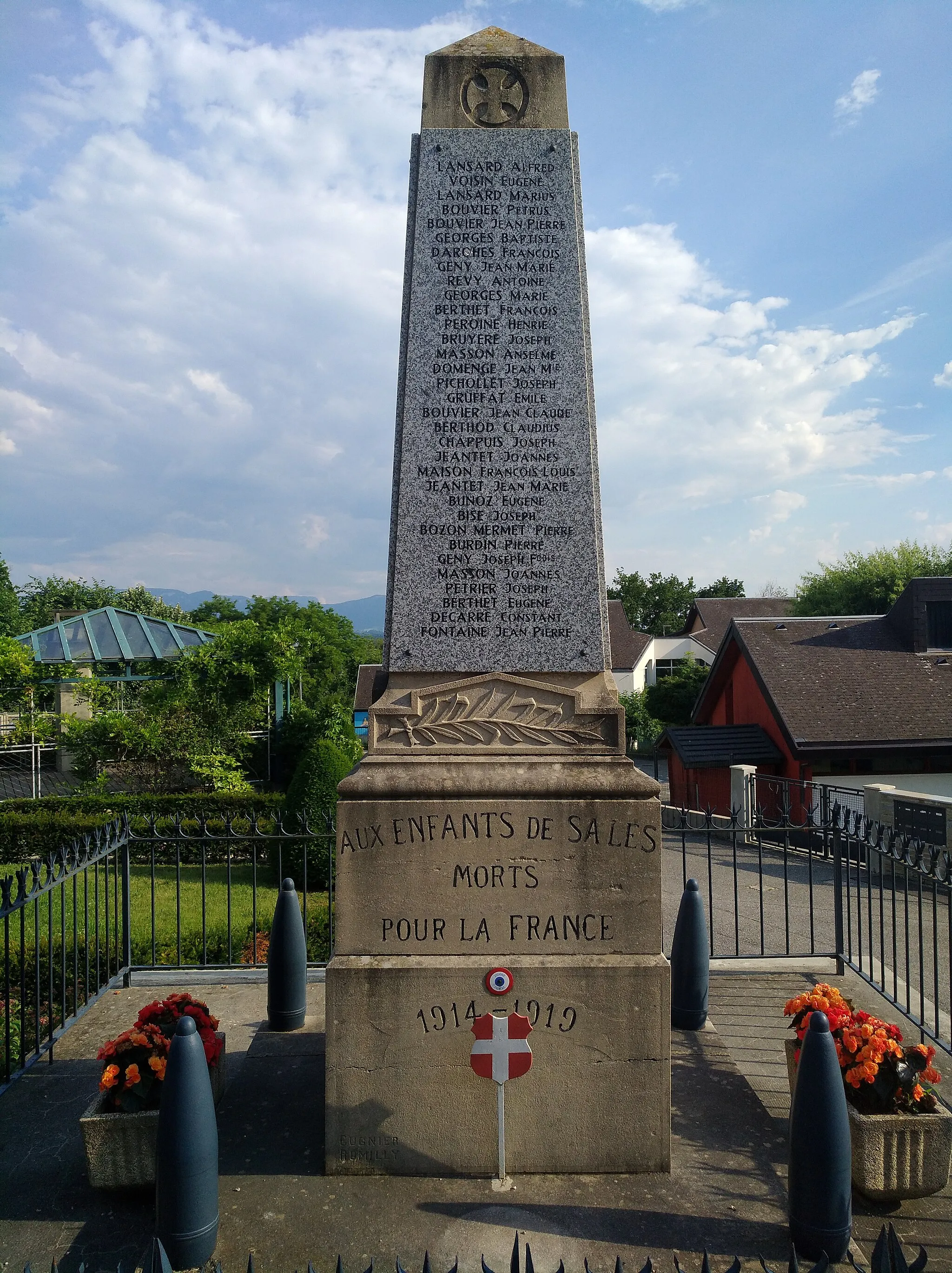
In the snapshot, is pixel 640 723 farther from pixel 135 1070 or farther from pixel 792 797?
pixel 135 1070

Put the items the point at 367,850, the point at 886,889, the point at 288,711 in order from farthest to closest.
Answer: the point at 288,711
the point at 886,889
the point at 367,850

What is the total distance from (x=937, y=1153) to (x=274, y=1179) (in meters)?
3.06

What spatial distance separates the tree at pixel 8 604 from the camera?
5603 cm

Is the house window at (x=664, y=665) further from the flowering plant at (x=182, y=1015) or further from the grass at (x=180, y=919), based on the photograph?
the flowering plant at (x=182, y=1015)

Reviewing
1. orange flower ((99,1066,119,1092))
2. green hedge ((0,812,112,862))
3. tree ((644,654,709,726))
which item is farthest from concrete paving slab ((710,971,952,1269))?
tree ((644,654,709,726))

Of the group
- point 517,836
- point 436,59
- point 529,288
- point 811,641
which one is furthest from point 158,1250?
point 811,641

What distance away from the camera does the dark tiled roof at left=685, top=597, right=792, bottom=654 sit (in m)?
58.7

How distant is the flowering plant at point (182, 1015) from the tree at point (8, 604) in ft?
172

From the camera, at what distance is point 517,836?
163 inches

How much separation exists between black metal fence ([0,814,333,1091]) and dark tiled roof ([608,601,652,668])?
122 feet

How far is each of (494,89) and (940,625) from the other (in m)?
24.0

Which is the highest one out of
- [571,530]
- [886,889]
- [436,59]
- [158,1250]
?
[436,59]

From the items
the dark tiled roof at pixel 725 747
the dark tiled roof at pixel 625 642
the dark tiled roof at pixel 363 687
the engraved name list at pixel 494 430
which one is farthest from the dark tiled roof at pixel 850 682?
the dark tiled roof at pixel 363 687

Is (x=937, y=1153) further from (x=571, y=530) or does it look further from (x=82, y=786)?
(x=82, y=786)
